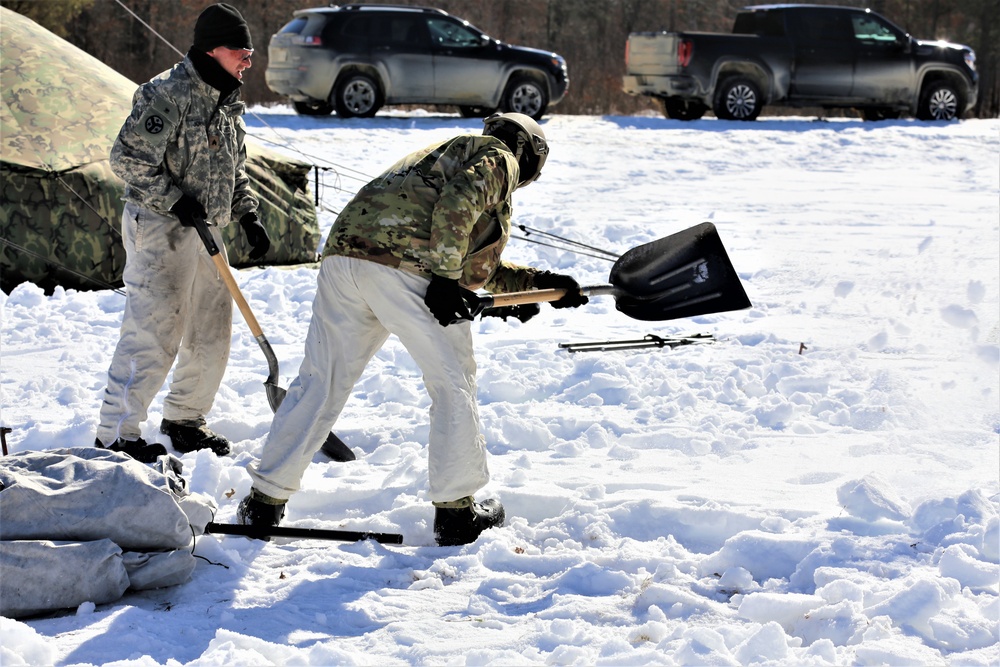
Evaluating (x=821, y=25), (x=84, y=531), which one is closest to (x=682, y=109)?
(x=821, y=25)

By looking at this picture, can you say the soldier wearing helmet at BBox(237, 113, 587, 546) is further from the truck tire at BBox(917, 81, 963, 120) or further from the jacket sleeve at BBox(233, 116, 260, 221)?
the truck tire at BBox(917, 81, 963, 120)

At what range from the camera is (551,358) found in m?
6.78

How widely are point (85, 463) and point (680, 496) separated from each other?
216 centimetres

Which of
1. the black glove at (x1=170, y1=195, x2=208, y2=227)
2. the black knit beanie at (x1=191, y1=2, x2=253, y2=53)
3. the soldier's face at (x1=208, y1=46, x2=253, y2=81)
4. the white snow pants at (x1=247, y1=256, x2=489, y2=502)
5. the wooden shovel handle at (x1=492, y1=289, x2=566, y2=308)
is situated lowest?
the white snow pants at (x1=247, y1=256, x2=489, y2=502)

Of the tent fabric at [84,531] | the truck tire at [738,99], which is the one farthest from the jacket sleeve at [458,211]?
the truck tire at [738,99]

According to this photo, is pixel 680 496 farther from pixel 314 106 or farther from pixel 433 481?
pixel 314 106

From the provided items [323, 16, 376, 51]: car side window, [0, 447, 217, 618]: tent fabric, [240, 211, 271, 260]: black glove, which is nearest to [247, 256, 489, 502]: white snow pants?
[0, 447, 217, 618]: tent fabric

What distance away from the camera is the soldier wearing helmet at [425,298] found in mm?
3914

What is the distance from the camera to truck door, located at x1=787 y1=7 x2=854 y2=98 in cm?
1653

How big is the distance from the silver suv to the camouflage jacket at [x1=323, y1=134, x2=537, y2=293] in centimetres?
1151

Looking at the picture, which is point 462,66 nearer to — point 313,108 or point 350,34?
point 350,34

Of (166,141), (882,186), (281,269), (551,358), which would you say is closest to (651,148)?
(882,186)

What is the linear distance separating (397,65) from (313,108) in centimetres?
160

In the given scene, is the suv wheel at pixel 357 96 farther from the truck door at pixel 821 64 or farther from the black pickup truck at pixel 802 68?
the truck door at pixel 821 64
